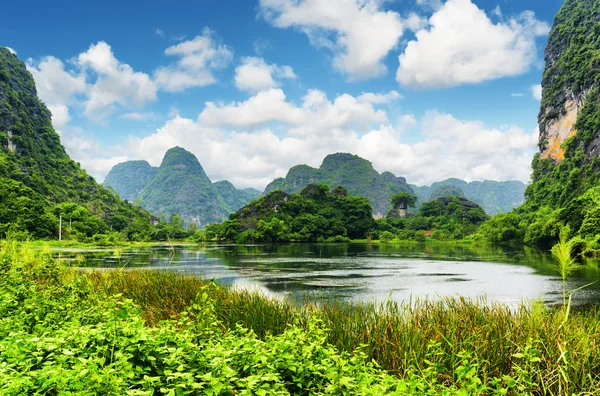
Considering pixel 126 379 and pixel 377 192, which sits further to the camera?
pixel 377 192

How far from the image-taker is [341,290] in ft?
53.9

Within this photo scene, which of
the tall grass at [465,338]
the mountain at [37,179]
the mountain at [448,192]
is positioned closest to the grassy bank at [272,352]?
the tall grass at [465,338]

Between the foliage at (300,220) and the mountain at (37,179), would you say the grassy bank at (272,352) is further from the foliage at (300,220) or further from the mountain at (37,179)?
the foliage at (300,220)

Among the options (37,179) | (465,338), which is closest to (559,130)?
(465,338)

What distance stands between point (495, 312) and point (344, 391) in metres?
4.43

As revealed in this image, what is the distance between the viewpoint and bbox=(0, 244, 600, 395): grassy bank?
8.07 feet

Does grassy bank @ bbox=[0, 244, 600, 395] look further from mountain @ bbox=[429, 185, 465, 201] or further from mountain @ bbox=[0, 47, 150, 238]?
mountain @ bbox=[429, 185, 465, 201]

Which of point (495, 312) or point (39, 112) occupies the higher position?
point (39, 112)

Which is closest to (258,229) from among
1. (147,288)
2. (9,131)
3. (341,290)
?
(9,131)

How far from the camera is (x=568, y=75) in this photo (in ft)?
237

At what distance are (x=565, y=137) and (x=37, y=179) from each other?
95.9 metres

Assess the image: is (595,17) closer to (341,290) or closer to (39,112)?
(341,290)

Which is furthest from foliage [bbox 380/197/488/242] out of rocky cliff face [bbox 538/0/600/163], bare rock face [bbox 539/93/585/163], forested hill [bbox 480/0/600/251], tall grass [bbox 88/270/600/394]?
tall grass [bbox 88/270/600/394]

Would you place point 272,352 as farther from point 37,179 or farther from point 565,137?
point 37,179
